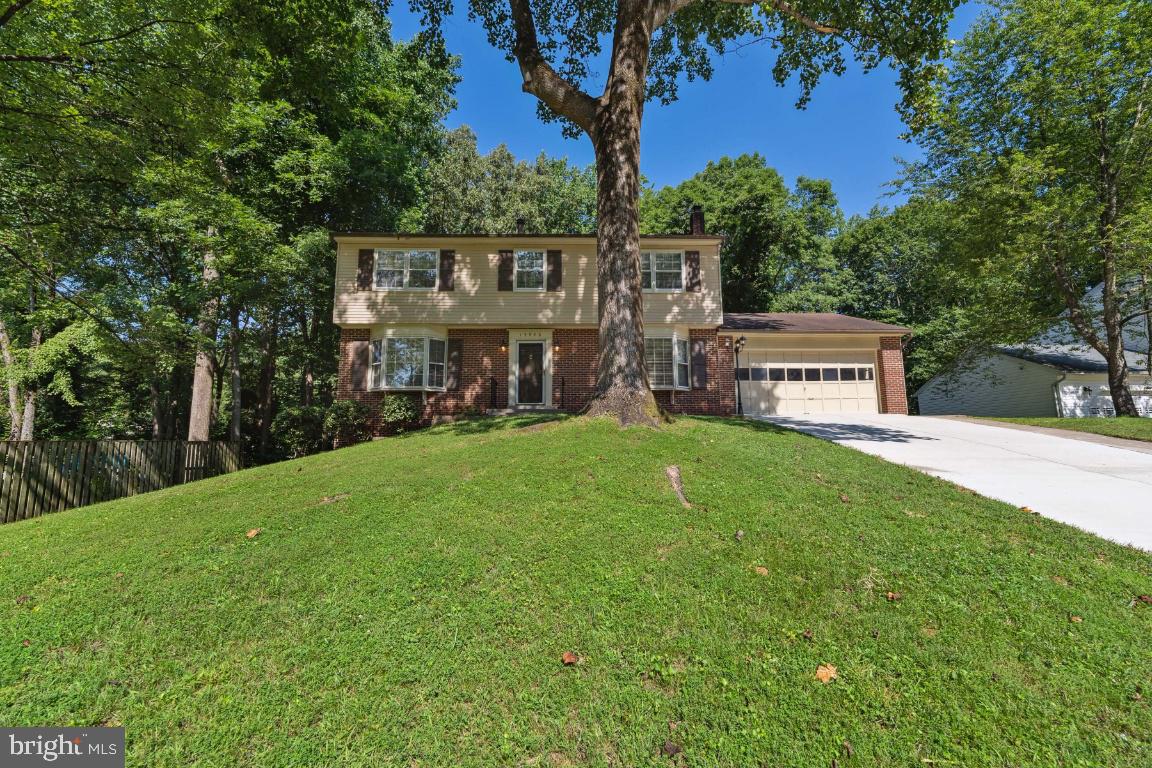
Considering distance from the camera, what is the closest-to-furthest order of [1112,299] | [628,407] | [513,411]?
1. [628,407]
2. [513,411]
3. [1112,299]

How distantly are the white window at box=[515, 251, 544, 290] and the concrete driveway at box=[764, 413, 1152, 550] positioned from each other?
7951mm

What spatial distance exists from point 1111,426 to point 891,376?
16.9 feet

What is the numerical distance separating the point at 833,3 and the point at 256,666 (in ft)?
41.1

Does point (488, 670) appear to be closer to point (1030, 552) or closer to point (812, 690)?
point (812, 690)

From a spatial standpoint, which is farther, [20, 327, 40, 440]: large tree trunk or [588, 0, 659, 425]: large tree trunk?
[20, 327, 40, 440]: large tree trunk

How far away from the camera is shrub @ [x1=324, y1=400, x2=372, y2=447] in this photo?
12703 millimetres

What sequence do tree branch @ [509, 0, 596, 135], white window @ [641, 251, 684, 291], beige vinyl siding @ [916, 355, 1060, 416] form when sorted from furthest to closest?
1. beige vinyl siding @ [916, 355, 1060, 416]
2. white window @ [641, 251, 684, 291]
3. tree branch @ [509, 0, 596, 135]

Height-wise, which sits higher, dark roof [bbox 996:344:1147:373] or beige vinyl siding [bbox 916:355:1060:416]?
dark roof [bbox 996:344:1147:373]

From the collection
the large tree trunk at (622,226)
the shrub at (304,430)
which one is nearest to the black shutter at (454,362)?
the shrub at (304,430)

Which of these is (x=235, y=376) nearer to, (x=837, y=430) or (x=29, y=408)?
(x=29, y=408)

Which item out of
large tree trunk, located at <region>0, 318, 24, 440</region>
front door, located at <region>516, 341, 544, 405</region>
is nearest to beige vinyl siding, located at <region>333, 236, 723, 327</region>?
front door, located at <region>516, 341, 544, 405</region>

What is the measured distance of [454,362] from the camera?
45.7 feet

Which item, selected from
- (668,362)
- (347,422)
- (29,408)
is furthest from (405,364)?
(29,408)

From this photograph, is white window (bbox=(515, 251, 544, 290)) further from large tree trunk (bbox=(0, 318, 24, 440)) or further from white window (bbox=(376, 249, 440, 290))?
large tree trunk (bbox=(0, 318, 24, 440))
